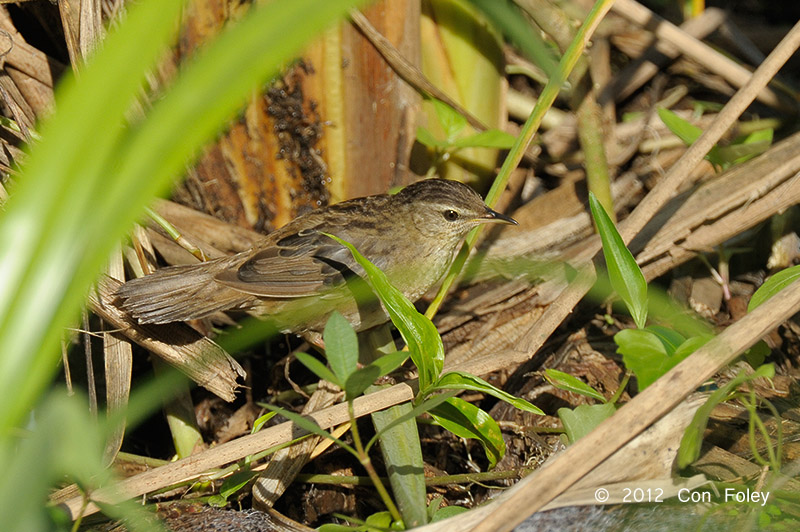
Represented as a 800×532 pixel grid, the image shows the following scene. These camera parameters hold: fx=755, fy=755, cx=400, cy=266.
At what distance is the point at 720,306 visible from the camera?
389 centimetres

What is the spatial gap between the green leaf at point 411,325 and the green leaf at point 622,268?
0.66 meters

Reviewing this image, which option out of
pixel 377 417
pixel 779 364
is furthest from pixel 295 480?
pixel 779 364

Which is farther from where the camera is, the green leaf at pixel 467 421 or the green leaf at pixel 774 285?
the green leaf at pixel 467 421

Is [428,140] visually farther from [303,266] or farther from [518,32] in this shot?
[518,32]

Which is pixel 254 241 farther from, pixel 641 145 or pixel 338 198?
pixel 641 145

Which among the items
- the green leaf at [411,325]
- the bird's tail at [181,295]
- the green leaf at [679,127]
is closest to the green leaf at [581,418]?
the green leaf at [411,325]

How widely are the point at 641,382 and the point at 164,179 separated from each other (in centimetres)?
177

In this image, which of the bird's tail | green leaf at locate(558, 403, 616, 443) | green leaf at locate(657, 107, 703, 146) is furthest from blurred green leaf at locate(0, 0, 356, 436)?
green leaf at locate(657, 107, 703, 146)

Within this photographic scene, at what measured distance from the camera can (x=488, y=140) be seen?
153 inches

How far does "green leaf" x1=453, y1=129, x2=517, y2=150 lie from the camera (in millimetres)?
3842

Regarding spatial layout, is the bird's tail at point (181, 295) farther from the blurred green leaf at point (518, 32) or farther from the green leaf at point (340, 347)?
Result: the blurred green leaf at point (518, 32)

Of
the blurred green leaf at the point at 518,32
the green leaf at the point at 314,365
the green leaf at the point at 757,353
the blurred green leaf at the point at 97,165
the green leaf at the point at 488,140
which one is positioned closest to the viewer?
the blurred green leaf at the point at 97,165

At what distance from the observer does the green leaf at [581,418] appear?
2430mm

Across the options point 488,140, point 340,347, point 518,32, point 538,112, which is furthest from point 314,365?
point 488,140
